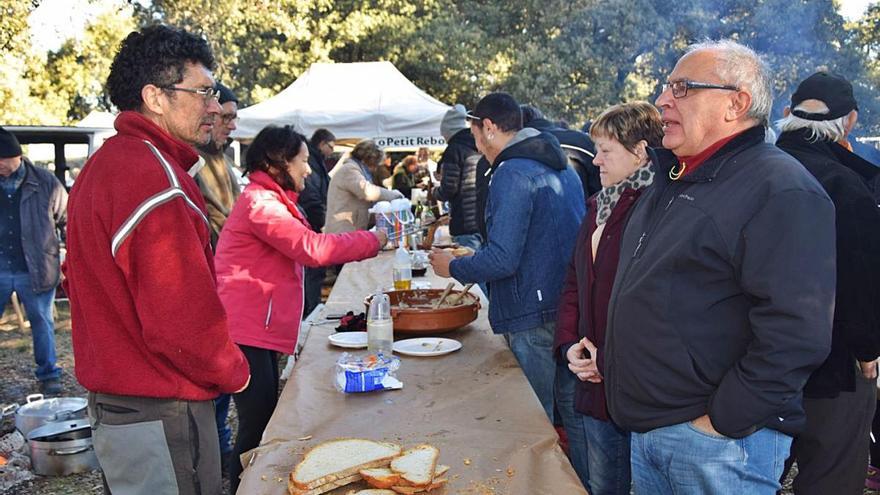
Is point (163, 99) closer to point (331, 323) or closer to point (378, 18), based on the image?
point (331, 323)

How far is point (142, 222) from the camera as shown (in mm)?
1825

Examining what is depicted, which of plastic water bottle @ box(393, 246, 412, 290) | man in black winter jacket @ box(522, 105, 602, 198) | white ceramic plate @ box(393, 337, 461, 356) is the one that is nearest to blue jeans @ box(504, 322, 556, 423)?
white ceramic plate @ box(393, 337, 461, 356)

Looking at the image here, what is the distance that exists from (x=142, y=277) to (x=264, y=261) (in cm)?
128

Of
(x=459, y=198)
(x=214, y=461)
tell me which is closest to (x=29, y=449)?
(x=214, y=461)

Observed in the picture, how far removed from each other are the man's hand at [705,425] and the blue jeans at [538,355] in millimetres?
1372

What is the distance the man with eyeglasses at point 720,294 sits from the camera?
5.30 feet

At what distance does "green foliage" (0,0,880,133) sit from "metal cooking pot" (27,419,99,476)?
13452mm

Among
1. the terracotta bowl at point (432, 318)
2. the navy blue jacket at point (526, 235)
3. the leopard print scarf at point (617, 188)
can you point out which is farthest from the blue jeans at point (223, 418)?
the leopard print scarf at point (617, 188)

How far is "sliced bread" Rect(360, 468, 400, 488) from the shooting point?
1719mm

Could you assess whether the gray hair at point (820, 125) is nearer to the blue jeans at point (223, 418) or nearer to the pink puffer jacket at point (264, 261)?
the pink puffer jacket at point (264, 261)

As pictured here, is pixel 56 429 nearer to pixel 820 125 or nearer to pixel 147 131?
pixel 147 131

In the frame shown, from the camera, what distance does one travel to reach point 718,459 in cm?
176

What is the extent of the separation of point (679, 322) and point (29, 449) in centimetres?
397

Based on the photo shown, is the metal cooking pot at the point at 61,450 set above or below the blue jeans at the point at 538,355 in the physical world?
below
